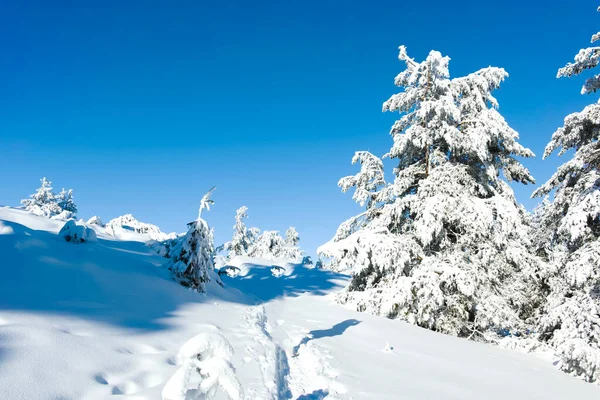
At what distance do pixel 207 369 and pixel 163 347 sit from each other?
2807 millimetres

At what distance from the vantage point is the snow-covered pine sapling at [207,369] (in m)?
2.30

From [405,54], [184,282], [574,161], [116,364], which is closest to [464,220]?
[574,161]

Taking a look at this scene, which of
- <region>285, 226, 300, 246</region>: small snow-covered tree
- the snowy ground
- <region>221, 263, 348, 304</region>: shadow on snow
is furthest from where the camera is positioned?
<region>285, 226, 300, 246</region>: small snow-covered tree

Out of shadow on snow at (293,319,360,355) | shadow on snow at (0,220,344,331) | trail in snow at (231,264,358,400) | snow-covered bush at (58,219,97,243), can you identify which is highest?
snow-covered bush at (58,219,97,243)

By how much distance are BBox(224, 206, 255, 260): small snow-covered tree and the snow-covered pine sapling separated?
49431 mm

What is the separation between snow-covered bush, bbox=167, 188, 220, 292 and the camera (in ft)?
36.5

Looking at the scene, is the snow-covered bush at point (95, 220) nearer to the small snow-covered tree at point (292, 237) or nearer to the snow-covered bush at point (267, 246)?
the snow-covered bush at point (267, 246)

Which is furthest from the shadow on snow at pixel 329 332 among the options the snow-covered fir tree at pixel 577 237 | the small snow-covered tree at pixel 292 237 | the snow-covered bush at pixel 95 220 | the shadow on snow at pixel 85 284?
the small snow-covered tree at pixel 292 237

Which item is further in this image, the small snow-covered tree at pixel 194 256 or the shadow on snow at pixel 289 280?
the shadow on snow at pixel 289 280

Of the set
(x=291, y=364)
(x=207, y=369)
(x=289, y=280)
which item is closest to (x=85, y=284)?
(x=291, y=364)

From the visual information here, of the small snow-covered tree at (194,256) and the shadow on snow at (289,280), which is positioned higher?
the small snow-covered tree at (194,256)

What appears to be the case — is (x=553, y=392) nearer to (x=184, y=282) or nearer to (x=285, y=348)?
(x=285, y=348)

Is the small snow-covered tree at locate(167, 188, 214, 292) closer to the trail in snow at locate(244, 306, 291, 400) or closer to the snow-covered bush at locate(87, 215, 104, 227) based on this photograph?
the trail in snow at locate(244, 306, 291, 400)

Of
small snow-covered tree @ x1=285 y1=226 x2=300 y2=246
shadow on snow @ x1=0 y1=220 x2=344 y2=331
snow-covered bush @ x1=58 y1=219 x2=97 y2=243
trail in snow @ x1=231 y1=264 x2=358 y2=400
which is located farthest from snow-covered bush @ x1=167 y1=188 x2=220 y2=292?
small snow-covered tree @ x1=285 y1=226 x2=300 y2=246
